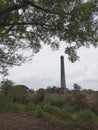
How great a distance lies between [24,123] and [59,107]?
9.43 metres

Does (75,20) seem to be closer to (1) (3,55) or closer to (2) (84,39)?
(2) (84,39)

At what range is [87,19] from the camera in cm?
1512

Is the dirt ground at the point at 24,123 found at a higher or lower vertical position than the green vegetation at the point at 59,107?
lower

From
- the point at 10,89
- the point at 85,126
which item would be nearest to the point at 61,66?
the point at 10,89

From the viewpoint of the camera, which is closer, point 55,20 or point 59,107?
point 55,20

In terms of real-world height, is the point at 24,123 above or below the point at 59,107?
below

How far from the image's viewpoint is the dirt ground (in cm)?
1413

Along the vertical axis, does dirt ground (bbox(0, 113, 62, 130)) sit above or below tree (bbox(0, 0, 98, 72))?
below

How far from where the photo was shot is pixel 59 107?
24.3 metres

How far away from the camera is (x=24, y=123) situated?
49.2 ft

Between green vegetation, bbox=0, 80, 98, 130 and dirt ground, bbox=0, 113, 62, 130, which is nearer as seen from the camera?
dirt ground, bbox=0, 113, 62, 130

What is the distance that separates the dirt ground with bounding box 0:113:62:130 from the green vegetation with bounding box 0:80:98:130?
427mm

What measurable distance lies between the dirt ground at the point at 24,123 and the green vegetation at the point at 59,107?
43 centimetres

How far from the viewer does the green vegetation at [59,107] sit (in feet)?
48.4
